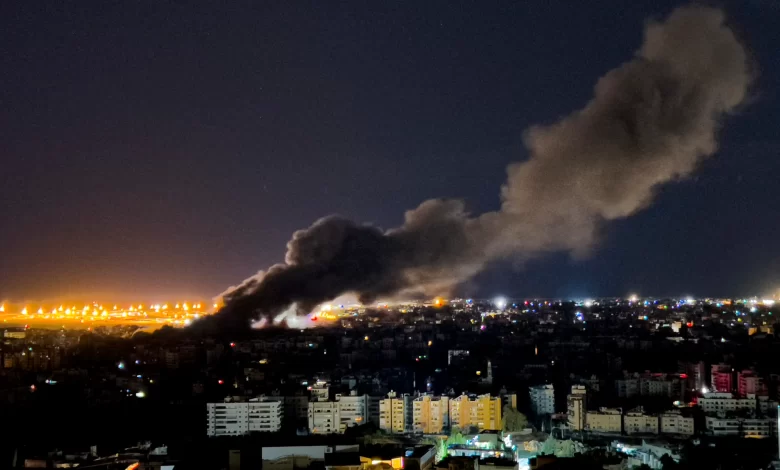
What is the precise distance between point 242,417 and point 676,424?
5.98m

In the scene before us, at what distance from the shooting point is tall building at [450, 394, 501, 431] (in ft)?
40.0

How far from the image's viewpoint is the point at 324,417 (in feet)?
40.4

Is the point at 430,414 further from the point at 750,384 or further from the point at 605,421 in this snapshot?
the point at 750,384

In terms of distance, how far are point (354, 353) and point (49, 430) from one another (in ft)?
30.5

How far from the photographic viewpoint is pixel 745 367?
52.7 ft

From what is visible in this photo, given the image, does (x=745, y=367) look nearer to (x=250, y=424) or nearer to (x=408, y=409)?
(x=408, y=409)

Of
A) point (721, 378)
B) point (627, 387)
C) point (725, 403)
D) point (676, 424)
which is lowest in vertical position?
point (676, 424)

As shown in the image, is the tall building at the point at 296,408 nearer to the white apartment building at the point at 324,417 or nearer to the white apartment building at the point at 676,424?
the white apartment building at the point at 324,417

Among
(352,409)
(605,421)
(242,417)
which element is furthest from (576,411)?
(242,417)

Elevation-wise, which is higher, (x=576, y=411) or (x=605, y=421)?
(x=576, y=411)

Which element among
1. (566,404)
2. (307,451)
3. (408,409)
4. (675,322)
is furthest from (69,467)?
(675,322)

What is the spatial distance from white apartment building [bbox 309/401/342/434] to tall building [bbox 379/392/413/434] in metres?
0.63

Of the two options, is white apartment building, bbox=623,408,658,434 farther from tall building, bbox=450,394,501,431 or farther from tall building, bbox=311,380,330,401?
tall building, bbox=311,380,330,401

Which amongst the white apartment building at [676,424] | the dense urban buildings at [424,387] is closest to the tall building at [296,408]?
the dense urban buildings at [424,387]
